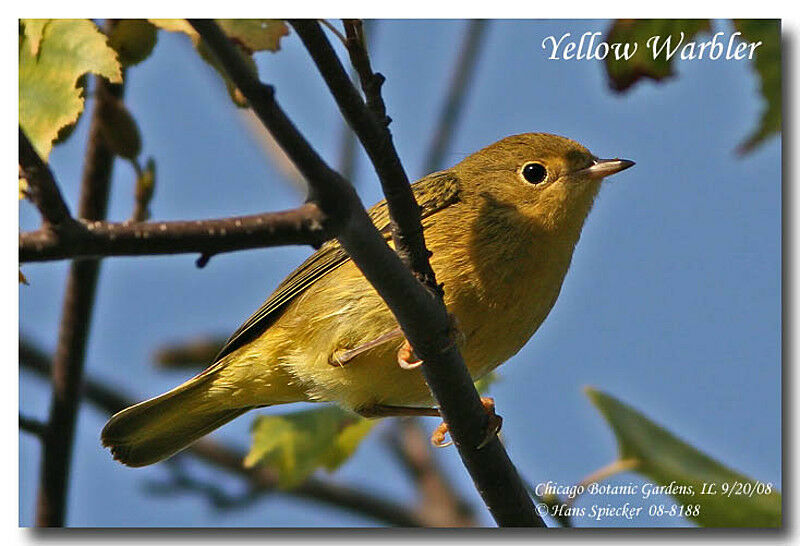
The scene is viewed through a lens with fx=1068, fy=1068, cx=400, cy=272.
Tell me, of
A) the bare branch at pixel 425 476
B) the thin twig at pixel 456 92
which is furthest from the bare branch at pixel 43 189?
the bare branch at pixel 425 476

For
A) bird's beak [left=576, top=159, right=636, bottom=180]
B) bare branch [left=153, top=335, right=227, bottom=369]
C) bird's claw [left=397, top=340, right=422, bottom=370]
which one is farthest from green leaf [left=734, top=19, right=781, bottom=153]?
bare branch [left=153, top=335, right=227, bottom=369]

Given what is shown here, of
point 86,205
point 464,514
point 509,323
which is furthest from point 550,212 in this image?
point 464,514

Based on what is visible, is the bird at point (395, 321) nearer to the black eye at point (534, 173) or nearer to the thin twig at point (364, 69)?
the black eye at point (534, 173)

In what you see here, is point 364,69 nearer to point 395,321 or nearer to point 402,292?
point 402,292

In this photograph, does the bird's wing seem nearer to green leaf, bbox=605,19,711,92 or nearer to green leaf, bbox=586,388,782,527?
green leaf, bbox=605,19,711,92

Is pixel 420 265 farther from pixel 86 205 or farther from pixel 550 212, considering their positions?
pixel 86 205
